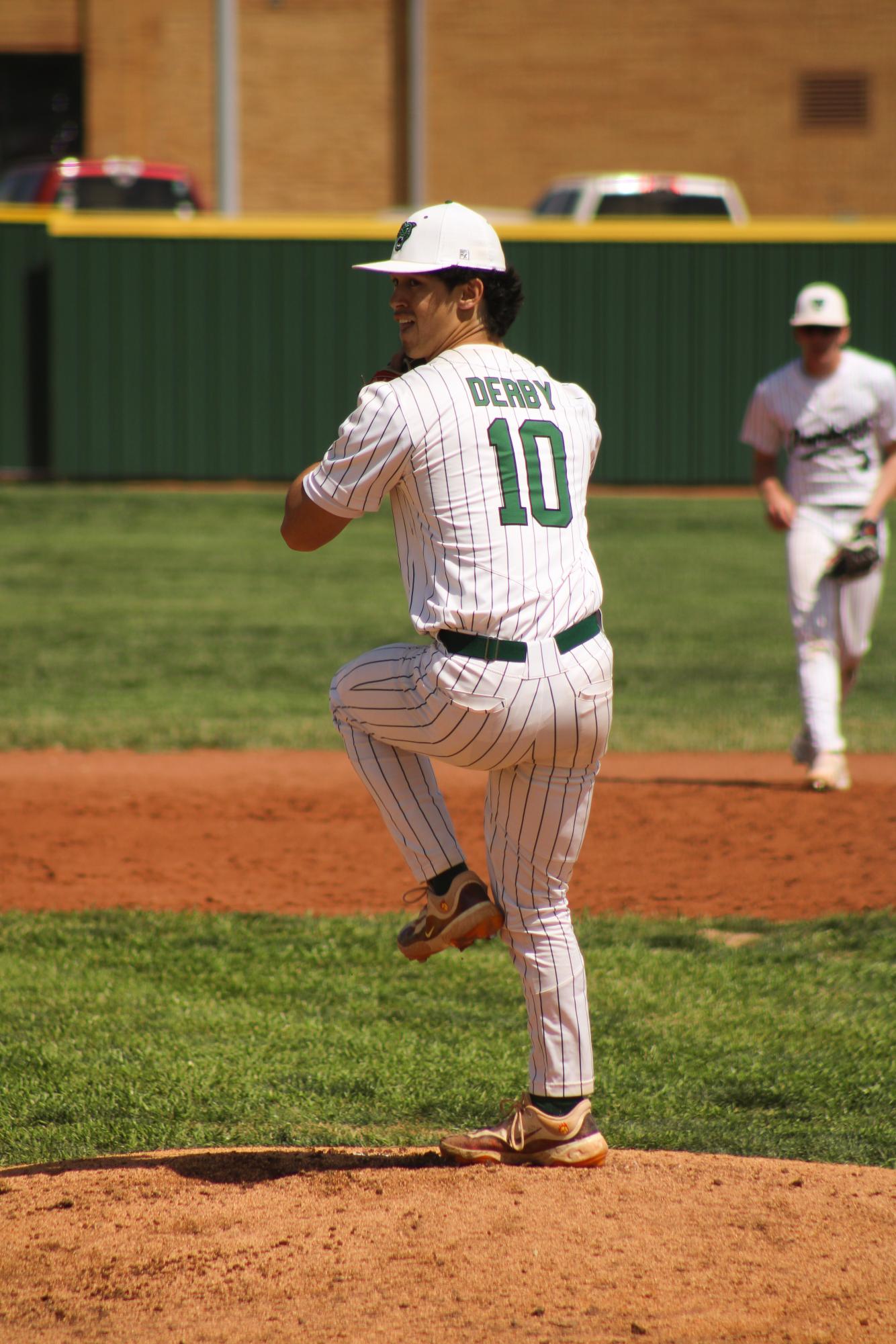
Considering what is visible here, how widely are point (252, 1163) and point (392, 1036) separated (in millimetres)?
1180

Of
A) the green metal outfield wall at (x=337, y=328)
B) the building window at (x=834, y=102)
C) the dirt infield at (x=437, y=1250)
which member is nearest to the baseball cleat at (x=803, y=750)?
the dirt infield at (x=437, y=1250)

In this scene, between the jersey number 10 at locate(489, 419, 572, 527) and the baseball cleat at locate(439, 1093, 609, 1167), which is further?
the baseball cleat at locate(439, 1093, 609, 1167)

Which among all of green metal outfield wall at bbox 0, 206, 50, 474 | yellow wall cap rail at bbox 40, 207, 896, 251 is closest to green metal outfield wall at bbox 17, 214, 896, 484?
yellow wall cap rail at bbox 40, 207, 896, 251

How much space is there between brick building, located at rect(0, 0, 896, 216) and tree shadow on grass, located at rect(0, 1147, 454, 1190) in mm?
25805

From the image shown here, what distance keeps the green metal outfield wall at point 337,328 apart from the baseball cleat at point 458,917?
1409 centimetres

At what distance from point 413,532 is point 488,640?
30 centimetres

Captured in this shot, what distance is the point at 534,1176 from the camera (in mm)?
3777

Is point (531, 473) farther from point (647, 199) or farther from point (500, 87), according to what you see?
point (500, 87)

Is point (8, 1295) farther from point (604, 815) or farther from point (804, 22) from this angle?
point (804, 22)

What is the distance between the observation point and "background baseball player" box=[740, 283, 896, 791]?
7.82m

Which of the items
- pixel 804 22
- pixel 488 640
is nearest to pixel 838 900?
pixel 488 640

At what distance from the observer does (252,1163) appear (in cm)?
393

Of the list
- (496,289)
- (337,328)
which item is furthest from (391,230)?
(496,289)

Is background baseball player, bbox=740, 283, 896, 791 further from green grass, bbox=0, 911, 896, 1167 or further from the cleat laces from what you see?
the cleat laces
